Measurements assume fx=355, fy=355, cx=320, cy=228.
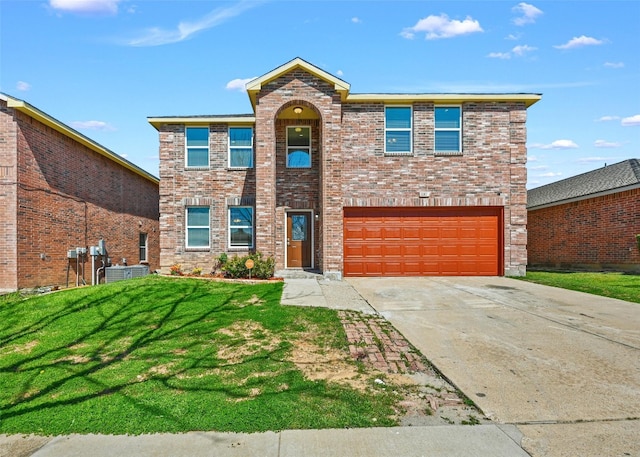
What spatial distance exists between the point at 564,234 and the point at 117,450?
1940 cm

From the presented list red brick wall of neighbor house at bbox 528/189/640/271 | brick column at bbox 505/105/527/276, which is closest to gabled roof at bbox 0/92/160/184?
brick column at bbox 505/105/527/276

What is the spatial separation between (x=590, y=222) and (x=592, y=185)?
2.21 meters

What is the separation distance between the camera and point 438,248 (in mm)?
13062

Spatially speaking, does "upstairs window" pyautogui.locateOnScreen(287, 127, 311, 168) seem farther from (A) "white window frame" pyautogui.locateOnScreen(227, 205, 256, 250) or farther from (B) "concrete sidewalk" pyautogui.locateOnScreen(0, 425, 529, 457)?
(B) "concrete sidewalk" pyautogui.locateOnScreen(0, 425, 529, 457)

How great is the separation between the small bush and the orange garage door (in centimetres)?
288

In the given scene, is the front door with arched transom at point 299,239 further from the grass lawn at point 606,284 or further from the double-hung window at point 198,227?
the grass lawn at point 606,284

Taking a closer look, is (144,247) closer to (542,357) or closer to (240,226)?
(240,226)

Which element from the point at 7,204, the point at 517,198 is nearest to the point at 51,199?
the point at 7,204

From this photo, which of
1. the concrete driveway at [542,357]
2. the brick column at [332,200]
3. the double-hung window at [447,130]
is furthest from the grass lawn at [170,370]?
the double-hung window at [447,130]

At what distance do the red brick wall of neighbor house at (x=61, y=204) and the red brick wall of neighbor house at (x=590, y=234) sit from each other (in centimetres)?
2060

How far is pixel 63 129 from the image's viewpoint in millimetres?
11992

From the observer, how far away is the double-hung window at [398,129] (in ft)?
43.3

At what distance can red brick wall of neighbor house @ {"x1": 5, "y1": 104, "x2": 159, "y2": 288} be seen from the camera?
10.6m

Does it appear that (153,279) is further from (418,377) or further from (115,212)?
(418,377)
